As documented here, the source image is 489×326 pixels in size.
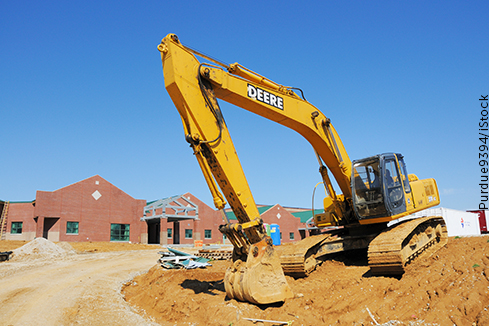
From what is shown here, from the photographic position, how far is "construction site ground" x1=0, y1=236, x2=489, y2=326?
5.92 metres

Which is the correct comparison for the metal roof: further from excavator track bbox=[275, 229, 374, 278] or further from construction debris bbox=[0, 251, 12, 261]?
excavator track bbox=[275, 229, 374, 278]

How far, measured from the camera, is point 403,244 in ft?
27.5

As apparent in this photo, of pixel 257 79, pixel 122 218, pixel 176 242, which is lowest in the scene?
pixel 176 242

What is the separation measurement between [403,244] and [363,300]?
2.28 m

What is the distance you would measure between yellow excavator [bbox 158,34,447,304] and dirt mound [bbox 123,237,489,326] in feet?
1.11

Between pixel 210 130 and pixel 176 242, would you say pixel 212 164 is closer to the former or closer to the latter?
pixel 210 130

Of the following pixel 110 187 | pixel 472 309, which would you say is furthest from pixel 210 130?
pixel 110 187

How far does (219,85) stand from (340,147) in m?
4.43

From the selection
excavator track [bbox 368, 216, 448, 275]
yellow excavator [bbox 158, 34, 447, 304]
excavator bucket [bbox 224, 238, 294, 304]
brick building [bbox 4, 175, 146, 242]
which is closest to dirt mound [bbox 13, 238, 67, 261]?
brick building [bbox 4, 175, 146, 242]

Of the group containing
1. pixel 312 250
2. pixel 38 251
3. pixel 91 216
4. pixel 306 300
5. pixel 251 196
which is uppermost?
pixel 91 216

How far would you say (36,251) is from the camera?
19.6 meters

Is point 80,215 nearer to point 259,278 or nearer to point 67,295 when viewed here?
point 67,295

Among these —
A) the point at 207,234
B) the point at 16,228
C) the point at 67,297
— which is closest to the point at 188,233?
the point at 207,234

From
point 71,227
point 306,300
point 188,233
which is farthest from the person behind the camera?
point 188,233
